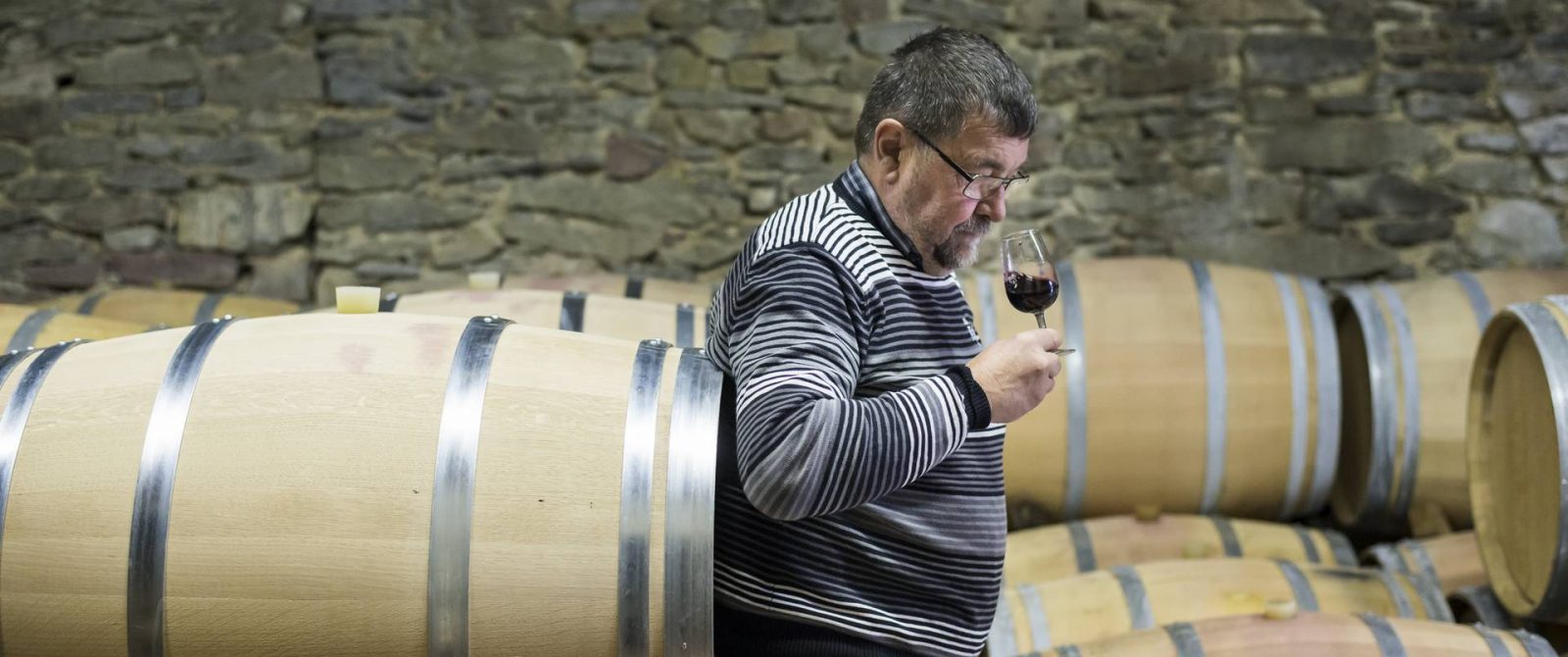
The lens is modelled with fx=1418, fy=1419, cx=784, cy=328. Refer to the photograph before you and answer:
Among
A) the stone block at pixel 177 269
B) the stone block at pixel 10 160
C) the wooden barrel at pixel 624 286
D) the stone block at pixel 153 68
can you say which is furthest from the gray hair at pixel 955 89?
the stone block at pixel 10 160

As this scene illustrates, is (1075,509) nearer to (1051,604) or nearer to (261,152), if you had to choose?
(1051,604)

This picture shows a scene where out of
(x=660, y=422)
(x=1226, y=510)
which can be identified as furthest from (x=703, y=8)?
(x=660, y=422)

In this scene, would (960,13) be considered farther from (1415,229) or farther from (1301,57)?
(1415,229)

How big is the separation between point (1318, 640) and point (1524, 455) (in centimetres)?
78

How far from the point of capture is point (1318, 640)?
2594 millimetres

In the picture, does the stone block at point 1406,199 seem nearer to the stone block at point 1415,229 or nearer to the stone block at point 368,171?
the stone block at point 1415,229

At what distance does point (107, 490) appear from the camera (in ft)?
5.98

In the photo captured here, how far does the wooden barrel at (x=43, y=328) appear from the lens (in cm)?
310

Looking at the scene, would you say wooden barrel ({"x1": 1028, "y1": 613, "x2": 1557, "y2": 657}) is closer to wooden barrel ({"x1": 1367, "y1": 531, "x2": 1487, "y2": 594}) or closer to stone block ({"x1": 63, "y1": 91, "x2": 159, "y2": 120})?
wooden barrel ({"x1": 1367, "y1": 531, "x2": 1487, "y2": 594})

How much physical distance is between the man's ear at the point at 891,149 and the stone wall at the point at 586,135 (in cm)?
298

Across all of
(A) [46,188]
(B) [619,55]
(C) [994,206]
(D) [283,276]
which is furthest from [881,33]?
(C) [994,206]

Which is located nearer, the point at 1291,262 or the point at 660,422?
the point at 660,422

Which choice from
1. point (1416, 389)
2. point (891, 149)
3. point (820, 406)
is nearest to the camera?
point (820, 406)

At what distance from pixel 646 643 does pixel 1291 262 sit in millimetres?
3532
